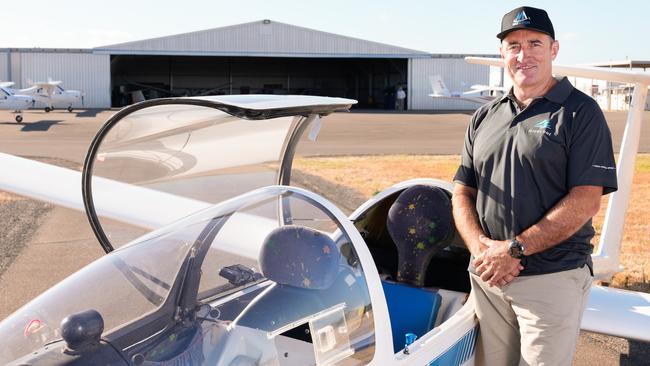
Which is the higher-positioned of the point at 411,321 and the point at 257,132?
the point at 257,132

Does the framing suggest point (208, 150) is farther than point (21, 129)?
No

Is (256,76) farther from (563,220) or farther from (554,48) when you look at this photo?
(563,220)

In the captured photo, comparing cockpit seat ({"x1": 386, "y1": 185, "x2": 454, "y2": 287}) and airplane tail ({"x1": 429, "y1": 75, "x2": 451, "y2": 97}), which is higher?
airplane tail ({"x1": 429, "y1": 75, "x2": 451, "y2": 97})

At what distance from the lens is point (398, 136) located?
937 inches

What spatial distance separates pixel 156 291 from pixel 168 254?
0.48 ft

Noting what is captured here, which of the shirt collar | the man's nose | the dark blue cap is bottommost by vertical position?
the shirt collar

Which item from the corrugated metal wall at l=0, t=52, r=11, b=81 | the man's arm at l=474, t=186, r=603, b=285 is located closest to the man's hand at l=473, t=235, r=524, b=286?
the man's arm at l=474, t=186, r=603, b=285

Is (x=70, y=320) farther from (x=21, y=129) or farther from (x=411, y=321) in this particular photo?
(x=21, y=129)

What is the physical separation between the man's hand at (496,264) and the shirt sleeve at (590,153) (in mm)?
366

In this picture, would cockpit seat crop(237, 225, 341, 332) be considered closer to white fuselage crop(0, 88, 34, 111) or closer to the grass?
the grass

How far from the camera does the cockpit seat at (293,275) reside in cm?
231

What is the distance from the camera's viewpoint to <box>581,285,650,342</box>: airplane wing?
3471 millimetres

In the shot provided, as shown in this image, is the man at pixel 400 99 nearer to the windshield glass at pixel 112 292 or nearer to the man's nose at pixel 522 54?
the man's nose at pixel 522 54

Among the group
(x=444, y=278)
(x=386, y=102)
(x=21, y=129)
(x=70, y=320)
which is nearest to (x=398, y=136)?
(x=21, y=129)
